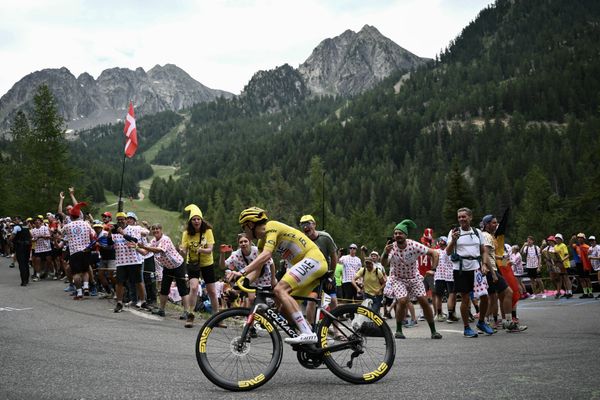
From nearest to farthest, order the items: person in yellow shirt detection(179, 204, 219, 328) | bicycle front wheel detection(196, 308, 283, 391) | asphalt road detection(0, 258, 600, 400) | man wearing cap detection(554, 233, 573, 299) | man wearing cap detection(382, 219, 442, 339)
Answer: asphalt road detection(0, 258, 600, 400), bicycle front wheel detection(196, 308, 283, 391), man wearing cap detection(382, 219, 442, 339), person in yellow shirt detection(179, 204, 219, 328), man wearing cap detection(554, 233, 573, 299)

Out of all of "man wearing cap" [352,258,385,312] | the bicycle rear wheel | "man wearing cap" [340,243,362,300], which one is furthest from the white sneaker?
"man wearing cap" [340,243,362,300]

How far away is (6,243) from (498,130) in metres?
135

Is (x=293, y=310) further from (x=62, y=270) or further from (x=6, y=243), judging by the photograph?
(x=6, y=243)

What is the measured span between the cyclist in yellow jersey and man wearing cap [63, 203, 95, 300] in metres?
9.18

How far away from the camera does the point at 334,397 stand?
4.82 meters

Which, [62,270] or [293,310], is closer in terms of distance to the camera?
[293,310]

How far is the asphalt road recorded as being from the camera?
4996 mm

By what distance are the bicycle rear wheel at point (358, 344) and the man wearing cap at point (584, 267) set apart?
15.2 meters

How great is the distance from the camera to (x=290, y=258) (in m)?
5.87

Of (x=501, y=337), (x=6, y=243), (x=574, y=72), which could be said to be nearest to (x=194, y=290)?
(x=501, y=337)

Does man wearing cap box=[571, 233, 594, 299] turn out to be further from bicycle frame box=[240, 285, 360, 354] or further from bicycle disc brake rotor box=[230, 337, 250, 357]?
bicycle disc brake rotor box=[230, 337, 250, 357]

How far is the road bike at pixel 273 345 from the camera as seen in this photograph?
5.26 meters

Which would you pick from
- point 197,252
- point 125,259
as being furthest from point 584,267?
point 125,259

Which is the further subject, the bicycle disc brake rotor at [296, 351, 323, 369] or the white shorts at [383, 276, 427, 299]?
the white shorts at [383, 276, 427, 299]
